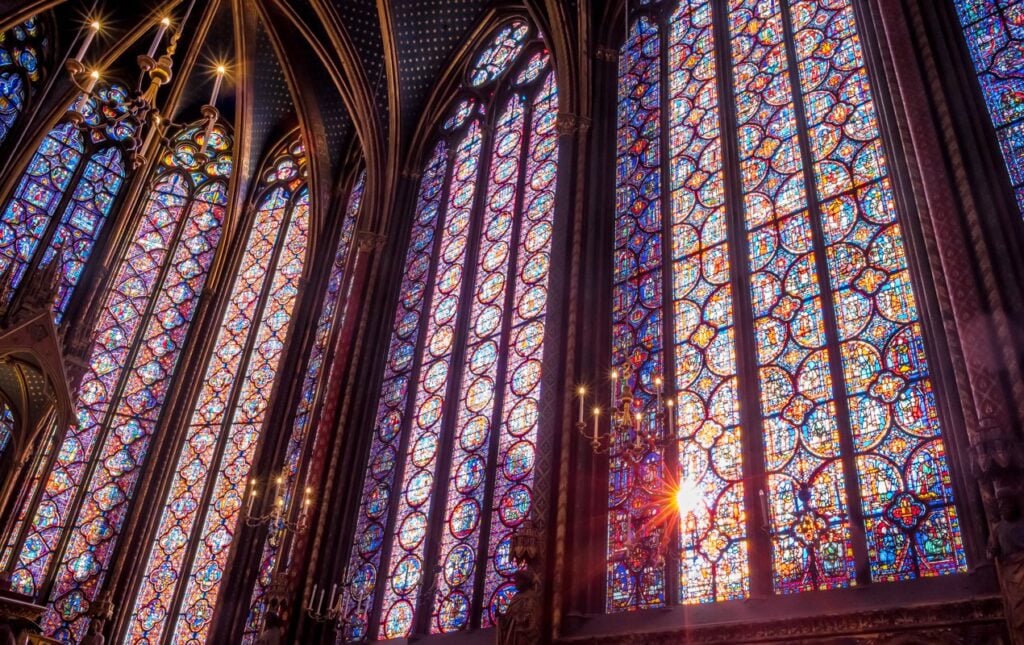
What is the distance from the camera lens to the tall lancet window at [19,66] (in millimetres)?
16797

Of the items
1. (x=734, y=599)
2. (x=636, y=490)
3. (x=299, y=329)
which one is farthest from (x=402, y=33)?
(x=734, y=599)

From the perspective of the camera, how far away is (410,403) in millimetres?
12977

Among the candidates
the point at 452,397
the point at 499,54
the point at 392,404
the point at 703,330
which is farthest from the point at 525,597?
the point at 499,54

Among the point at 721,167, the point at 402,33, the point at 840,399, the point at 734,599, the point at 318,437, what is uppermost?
the point at 402,33

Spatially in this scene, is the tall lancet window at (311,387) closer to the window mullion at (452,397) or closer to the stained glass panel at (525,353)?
the window mullion at (452,397)

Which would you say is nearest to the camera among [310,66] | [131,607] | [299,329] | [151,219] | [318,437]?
[318,437]

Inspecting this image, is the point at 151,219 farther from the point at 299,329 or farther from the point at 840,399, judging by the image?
the point at 840,399

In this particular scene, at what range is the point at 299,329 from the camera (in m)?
16.1

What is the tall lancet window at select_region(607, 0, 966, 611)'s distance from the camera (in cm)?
803

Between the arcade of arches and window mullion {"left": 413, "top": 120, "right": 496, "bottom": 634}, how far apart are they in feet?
0.19

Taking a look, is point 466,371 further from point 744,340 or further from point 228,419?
point 228,419

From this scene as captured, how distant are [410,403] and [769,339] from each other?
18.5ft

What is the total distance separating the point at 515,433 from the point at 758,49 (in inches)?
242

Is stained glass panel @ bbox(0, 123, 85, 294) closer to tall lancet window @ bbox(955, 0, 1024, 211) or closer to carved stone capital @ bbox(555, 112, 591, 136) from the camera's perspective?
carved stone capital @ bbox(555, 112, 591, 136)
